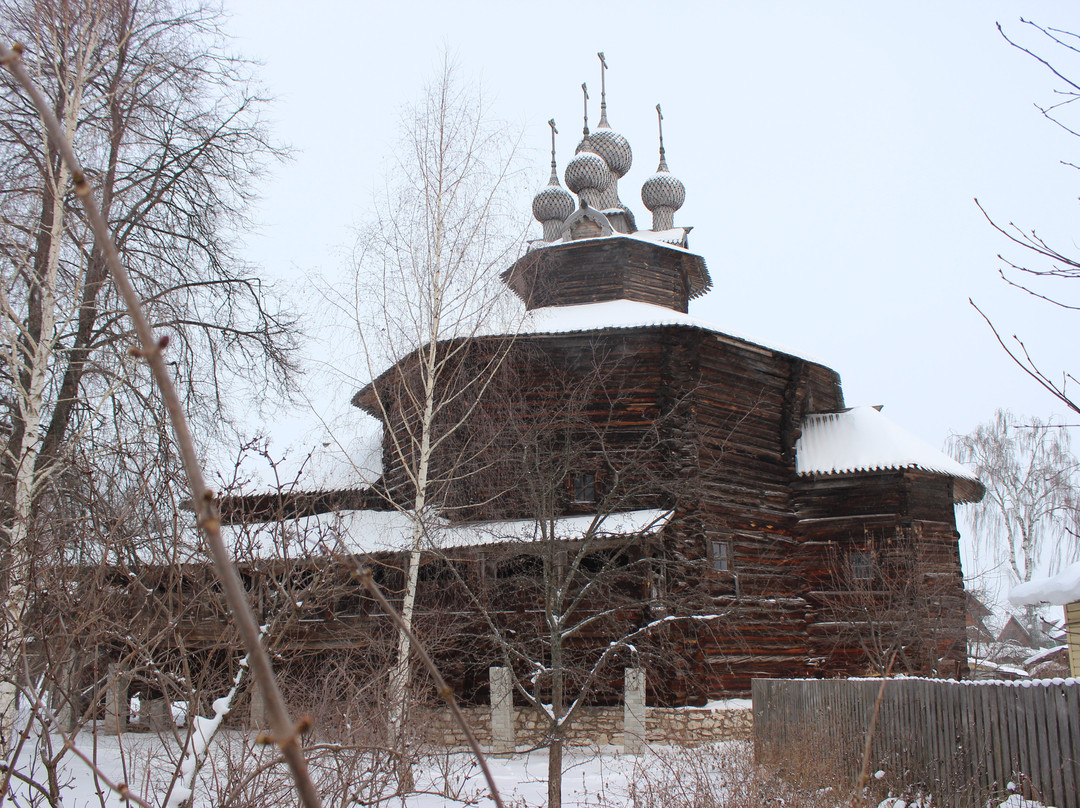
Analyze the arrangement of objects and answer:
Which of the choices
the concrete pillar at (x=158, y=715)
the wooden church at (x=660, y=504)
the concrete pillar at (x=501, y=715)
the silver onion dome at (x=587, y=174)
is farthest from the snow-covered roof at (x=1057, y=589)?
the silver onion dome at (x=587, y=174)

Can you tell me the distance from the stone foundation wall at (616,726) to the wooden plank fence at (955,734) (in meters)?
2.79

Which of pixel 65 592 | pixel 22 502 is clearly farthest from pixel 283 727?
pixel 22 502

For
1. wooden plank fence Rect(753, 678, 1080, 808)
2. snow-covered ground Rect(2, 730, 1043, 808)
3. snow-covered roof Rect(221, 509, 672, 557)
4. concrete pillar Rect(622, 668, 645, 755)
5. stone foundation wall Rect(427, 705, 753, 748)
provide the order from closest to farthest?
snow-covered ground Rect(2, 730, 1043, 808)
wooden plank fence Rect(753, 678, 1080, 808)
snow-covered roof Rect(221, 509, 672, 557)
concrete pillar Rect(622, 668, 645, 755)
stone foundation wall Rect(427, 705, 753, 748)

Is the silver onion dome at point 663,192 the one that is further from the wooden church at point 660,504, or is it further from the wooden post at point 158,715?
the wooden post at point 158,715

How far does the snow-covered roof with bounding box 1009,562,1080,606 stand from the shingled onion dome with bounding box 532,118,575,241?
1422 cm

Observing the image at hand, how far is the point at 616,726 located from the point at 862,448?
7.17 m

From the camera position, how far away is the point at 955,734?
23.1 ft

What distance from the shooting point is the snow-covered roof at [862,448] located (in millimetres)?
15305

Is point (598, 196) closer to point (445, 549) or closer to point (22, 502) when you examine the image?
point (445, 549)

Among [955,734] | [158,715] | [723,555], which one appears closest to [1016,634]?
[723,555]

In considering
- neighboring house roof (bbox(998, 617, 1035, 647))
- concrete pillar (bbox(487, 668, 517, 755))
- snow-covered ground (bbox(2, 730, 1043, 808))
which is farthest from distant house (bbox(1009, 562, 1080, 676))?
neighboring house roof (bbox(998, 617, 1035, 647))

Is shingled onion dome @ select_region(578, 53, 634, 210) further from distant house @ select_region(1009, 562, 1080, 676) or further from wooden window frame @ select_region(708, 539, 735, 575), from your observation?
distant house @ select_region(1009, 562, 1080, 676)

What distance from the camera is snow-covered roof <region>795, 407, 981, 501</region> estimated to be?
15.3 metres

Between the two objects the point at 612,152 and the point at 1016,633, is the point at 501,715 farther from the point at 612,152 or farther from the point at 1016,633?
the point at 1016,633
